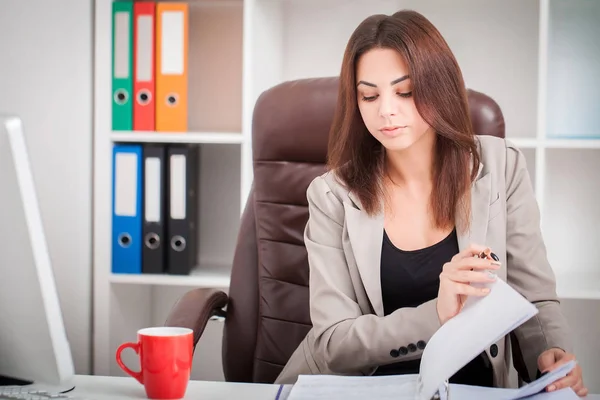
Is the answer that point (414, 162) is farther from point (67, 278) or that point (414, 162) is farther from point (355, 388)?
point (67, 278)

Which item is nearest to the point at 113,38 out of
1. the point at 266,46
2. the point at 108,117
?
the point at 108,117

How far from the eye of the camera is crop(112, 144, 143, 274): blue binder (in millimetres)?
2277

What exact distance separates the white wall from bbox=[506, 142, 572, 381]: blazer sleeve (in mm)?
1390

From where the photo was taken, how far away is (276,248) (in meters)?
1.64

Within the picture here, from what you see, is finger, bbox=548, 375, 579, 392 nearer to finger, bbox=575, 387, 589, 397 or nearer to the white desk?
finger, bbox=575, 387, 589, 397

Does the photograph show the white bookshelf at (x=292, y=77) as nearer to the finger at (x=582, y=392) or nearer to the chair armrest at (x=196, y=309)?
the chair armrest at (x=196, y=309)

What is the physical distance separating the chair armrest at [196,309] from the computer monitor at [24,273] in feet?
1.52

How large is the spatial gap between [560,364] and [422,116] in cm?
45

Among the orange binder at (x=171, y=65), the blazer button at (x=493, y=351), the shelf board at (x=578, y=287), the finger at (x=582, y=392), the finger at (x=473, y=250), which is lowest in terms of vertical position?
the shelf board at (x=578, y=287)

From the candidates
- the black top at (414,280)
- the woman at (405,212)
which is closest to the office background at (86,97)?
the woman at (405,212)

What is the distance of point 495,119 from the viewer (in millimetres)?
1509

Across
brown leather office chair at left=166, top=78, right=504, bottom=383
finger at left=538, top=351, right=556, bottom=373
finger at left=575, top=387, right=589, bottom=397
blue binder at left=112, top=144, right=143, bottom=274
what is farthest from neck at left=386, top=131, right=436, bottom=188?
blue binder at left=112, top=144, right=143, bottom=274

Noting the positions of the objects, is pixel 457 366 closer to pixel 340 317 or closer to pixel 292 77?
pixel 340 317

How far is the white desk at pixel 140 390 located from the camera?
3.18 feet
